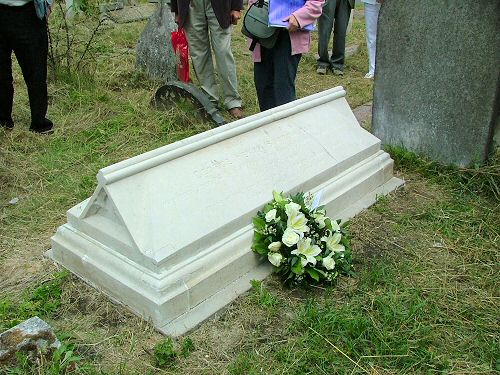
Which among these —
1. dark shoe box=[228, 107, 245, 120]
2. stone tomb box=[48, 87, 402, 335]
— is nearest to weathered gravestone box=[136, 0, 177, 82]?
dark shoe box=[228, 107, 245, 120]

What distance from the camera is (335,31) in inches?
266

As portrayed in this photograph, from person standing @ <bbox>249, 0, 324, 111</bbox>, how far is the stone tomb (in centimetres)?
71

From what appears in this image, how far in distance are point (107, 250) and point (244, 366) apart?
89 cm

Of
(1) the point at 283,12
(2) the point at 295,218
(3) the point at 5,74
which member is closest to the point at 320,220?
(2) the point at 295,218

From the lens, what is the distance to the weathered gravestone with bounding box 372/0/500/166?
3689 millimetres

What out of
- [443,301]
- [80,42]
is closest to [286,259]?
[443,301]

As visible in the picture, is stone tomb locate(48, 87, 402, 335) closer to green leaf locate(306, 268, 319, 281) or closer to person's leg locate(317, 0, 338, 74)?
green leaf locate(306, 268, 319, 281)

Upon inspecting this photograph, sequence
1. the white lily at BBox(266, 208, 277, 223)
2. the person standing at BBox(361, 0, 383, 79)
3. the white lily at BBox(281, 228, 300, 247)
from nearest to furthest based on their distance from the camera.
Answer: the white lily at BBox(281, 228, 300, 247), the white lily at BBox(266, 208, 277, 223), the person standing at BBox(361, 0, 383, 79)

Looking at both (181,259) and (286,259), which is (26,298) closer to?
(181,259)

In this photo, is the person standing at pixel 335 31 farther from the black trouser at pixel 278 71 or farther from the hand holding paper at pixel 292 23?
the hand holding paper at pixel 292 23

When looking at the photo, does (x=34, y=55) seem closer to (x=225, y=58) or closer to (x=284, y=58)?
(x=225, y=58)

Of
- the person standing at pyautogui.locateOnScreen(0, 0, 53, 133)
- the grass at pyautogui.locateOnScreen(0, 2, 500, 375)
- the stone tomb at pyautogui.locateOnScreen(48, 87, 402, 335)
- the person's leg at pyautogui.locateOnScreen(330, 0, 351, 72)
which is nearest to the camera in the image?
the grass at pyautogui.locateOnScreen(0, 2, 500, 375)

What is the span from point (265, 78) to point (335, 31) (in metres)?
2.82

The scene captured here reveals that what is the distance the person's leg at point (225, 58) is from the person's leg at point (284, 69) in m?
1.08
